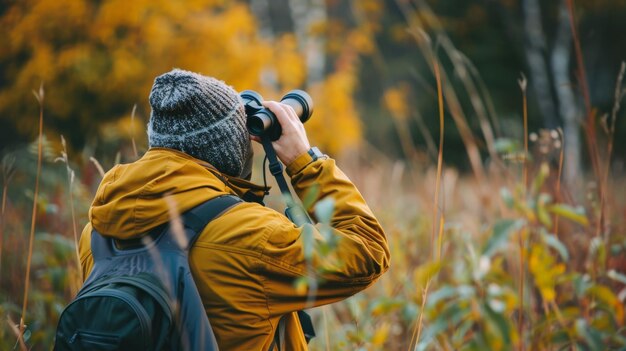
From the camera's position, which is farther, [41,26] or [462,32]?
[462,32]

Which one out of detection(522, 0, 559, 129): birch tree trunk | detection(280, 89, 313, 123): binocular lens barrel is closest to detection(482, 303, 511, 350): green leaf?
detection(280, 89, 313, 123): binocular lens barrel

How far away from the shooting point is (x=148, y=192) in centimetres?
115

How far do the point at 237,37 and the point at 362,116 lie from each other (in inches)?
401

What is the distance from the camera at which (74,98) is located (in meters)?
6.05

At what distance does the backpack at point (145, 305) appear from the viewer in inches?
41.2

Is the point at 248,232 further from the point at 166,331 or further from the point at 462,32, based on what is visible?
the point at 462,32

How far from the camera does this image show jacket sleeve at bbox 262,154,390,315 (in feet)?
3.86

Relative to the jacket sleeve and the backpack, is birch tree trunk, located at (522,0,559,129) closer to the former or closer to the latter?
the jacket sleeve

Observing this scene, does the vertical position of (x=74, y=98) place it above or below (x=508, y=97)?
above

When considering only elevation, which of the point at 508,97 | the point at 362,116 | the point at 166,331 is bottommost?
the point at 362,116

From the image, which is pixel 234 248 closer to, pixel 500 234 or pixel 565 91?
pixel 500 234

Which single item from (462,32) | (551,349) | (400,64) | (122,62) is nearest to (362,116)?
(400,64)

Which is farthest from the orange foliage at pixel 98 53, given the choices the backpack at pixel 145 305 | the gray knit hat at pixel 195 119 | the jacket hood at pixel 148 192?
the backpack at pixel 145 305

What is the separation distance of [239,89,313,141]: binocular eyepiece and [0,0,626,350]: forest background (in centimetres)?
34
